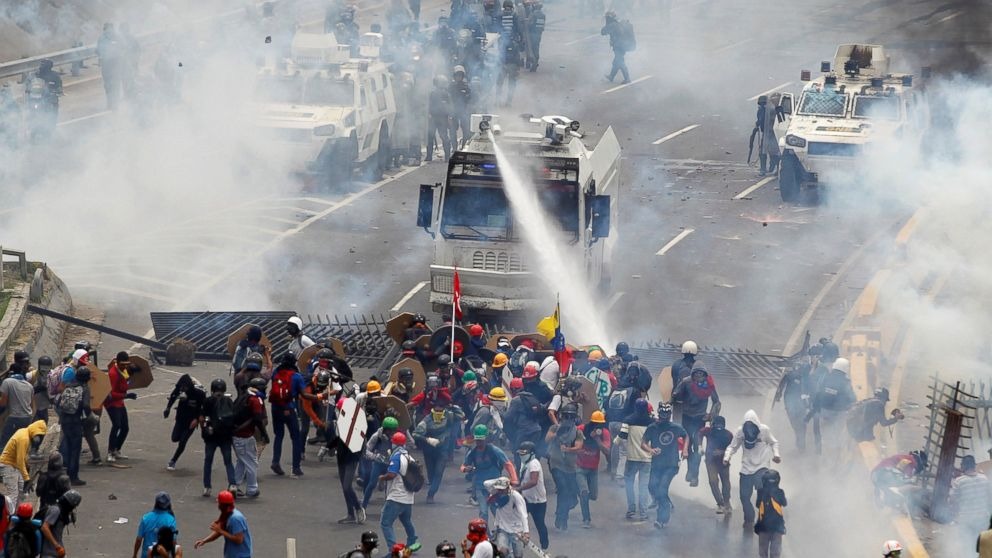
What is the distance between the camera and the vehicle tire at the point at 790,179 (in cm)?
3377

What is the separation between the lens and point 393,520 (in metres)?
16.5

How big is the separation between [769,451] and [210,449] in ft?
17.5

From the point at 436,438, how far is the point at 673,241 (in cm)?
1338

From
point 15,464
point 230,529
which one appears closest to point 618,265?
point 15,464

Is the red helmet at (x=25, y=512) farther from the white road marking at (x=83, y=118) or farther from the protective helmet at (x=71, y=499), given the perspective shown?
the white road marking at (x=83, y=118)

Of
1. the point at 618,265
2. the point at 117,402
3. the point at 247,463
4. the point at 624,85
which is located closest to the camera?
the point at 247,463

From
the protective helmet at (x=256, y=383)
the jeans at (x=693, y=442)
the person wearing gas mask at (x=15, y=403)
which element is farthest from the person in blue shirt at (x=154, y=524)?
the jeans at (x=693, y=442)

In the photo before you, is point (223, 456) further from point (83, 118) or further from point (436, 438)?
point (83, 118)

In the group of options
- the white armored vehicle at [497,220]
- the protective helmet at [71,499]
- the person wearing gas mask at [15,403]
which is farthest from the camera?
the white armored vehicle at [497,220]

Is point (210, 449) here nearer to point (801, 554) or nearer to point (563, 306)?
point (801, 554)

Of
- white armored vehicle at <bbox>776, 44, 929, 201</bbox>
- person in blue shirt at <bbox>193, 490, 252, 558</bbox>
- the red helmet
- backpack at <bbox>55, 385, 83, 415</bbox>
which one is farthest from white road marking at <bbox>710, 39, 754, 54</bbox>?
the red helmet

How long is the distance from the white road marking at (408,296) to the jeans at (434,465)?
26.4 ft

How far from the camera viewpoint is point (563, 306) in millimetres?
24234

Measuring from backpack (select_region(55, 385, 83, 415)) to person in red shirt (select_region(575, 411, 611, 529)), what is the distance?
15.7 ft
